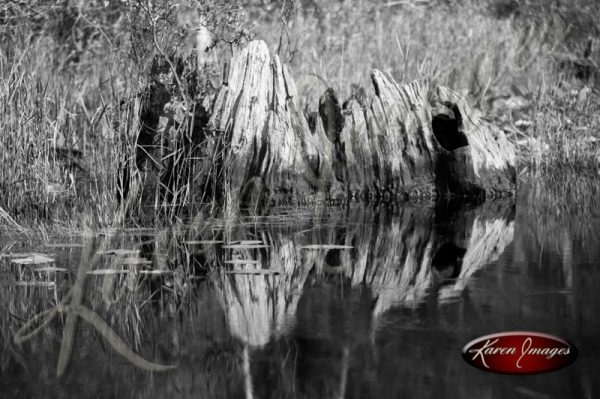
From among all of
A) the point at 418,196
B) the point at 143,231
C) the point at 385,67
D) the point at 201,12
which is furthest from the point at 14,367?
the point at 385,67

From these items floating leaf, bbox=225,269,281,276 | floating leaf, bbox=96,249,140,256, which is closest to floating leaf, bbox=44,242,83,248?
floating leaf, bbox=96,249,140,256

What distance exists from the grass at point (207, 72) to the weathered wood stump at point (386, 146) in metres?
0.76


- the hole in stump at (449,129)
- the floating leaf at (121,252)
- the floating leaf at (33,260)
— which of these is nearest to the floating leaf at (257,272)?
the floating leaf at (121,252)

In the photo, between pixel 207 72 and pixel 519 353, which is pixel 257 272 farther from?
pixel 207 72

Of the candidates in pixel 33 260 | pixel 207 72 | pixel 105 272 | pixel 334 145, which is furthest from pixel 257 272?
pixel 334 145

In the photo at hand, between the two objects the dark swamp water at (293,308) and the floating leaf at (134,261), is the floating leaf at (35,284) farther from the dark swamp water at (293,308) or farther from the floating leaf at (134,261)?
the floating leaf at (134,261)

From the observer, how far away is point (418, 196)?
26.0 ft

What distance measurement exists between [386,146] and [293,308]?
3959 mm

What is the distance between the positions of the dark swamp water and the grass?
0.75 metres

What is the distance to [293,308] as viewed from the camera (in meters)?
4.16

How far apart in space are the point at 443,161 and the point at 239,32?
2159mm

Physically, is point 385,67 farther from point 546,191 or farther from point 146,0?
point 146,0

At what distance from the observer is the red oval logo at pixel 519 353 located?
133 inches

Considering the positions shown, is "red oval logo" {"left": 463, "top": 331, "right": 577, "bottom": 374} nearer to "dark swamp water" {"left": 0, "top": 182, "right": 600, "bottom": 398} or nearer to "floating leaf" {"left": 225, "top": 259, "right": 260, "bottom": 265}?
"dark swamp water" {"left": 0, "top": 182, "right": 600, "bottom": 398}
